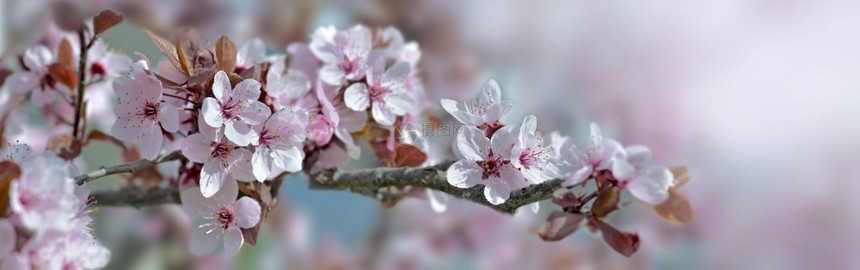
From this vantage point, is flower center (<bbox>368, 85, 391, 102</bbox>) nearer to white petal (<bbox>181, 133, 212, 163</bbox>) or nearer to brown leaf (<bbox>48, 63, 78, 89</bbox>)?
white petal (<bbox>181, 133, 212, 163</bbox>)

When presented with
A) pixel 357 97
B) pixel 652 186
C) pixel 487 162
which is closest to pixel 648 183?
pixel 652 186

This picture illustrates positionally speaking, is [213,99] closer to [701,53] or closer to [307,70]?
[307,70]

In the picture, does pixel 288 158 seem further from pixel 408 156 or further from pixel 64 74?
pixel 64 74

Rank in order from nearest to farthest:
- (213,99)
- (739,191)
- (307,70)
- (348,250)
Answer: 1. (213,99)
2. (307,70)
3. (739,191)
4. (348,250)

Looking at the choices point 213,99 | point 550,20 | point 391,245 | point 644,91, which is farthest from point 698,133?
point 213,99

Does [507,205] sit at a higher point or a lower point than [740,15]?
lower

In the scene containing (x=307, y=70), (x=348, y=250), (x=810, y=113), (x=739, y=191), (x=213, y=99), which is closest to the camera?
(x=213, y=99)
